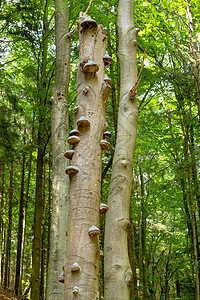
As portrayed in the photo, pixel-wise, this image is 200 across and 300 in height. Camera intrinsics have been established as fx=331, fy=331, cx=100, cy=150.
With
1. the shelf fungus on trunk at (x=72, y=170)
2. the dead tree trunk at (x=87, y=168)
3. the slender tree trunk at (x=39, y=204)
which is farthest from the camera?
the slender tree trunk at (x=39, y=204)

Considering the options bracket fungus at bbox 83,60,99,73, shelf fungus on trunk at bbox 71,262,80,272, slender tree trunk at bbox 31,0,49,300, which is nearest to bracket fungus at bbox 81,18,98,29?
bracket fungus at bbox 83,60,99,73

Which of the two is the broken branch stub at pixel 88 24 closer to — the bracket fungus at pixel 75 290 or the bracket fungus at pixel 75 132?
the bracket fungus at pixel 75 132

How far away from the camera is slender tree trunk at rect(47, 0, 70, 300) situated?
530 centimetres

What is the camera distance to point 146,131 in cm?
1295

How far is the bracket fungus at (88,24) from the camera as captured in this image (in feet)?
8.23

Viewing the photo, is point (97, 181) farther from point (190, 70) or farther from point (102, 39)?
point (190, 70)

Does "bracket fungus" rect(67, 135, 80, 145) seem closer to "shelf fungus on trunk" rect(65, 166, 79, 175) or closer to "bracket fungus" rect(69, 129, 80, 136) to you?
"bracket fungus" rect(69, 129, 80, 136)

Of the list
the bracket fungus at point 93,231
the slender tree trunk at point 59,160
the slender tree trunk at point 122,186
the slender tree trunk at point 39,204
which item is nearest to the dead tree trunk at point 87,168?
the bracket fungus at point 93,231

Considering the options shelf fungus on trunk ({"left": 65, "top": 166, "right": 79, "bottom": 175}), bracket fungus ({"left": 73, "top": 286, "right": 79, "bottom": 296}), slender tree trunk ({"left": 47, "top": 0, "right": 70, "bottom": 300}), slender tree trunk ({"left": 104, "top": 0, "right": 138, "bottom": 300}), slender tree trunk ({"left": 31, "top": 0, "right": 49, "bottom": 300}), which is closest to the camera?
bracket fungus ({"left": 73, "top": 286, "right": 79, "bottom": 296})

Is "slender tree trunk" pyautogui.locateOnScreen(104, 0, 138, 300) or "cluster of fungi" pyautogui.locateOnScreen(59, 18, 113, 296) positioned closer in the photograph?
"cluster of fungi" pyautogui.locateOnScreen(59, 18, 113, 296)

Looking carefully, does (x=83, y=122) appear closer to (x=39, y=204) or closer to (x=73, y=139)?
(x=73, y=139)

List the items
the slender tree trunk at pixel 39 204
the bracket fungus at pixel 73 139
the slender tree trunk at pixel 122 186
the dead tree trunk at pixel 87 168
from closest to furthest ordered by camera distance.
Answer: the dead tree trunk at pixel 87 168 → the bracket fungus at pixel 73 139 → the slender tree trunk at pixel 122 186 → the slender tree trunk at pixel 39 204

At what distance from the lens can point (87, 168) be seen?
6.91ft

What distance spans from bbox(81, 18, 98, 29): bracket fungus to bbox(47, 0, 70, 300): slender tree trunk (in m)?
3.63
